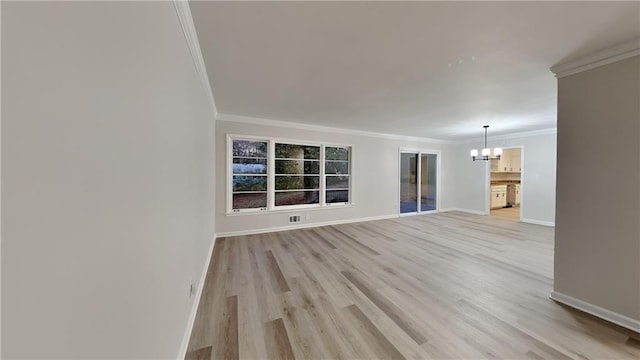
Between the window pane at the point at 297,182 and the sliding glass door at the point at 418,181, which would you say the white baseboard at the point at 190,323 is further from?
the sliding glass door at the point at 418,181

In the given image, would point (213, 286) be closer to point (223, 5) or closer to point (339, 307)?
point (339, 307)

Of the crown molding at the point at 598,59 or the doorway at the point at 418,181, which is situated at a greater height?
the crown molding at the point at 598,59

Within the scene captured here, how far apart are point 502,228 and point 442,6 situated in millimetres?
5408

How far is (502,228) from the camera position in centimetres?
511

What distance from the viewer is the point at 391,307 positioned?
2111 mm

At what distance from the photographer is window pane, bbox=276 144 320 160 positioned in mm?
4895

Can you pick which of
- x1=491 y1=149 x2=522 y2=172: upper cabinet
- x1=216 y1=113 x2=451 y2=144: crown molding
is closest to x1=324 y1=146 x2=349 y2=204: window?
x1=216 y1=113 x2=451 y2=144: crown molding

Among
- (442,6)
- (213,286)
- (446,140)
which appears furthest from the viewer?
(446,140)

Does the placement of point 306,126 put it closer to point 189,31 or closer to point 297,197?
point 297,197

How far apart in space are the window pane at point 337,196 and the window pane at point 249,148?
185cm

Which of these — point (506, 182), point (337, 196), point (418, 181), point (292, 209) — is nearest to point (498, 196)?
point (506, 182)

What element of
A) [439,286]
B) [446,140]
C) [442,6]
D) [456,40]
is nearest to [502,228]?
[446,140]

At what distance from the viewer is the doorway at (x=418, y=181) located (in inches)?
266

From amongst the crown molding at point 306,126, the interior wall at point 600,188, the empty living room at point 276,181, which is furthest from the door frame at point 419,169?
the interior wall at point 600,188
